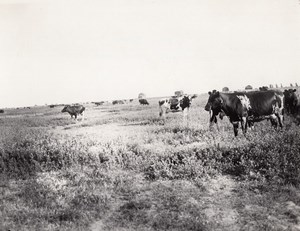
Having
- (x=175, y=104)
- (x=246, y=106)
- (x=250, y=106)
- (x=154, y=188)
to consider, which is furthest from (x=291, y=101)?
(x=175, y=104)

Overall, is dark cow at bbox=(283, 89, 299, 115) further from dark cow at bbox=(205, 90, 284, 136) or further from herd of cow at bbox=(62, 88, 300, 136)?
dark cow at bbox=(205, 90, 284, 136)

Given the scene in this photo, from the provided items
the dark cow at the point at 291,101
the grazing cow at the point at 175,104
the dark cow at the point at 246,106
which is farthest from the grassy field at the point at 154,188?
the grazing cow at the point at 175,104

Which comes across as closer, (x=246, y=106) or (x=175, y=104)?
(x=246, y=106)

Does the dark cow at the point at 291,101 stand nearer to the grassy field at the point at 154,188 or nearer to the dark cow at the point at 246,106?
the dark cow at the point at 246,106

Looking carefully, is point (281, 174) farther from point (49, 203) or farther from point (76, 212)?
point (49, 203)

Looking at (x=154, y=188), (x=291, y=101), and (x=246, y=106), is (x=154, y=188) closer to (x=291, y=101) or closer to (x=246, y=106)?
(x=246, y=106)

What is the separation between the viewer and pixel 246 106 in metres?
11.2

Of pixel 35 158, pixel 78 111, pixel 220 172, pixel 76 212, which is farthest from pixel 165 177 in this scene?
pixel 78 111

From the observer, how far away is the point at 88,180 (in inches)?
293

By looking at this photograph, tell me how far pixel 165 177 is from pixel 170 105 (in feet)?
52.8

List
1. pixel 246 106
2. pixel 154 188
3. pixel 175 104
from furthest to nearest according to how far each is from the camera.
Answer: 1. pixel 175 104
2. pixel 246 106
3. pixel 154 188

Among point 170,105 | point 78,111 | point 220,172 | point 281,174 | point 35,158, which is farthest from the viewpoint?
point 78,111

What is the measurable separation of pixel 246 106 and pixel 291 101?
3147 mm

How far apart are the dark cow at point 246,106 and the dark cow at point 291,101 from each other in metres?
1.24
